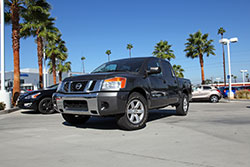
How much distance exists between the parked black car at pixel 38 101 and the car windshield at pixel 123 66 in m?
3.87

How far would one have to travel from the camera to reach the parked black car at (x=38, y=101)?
359 inches

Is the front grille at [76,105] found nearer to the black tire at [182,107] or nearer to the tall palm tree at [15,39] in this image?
the black tire at [182,107]

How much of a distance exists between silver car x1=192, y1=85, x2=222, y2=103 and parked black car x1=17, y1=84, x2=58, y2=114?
1087cm

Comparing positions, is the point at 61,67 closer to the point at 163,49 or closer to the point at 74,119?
the point at 163,49

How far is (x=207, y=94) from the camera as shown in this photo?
53.6 feet

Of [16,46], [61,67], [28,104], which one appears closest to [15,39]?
[16,46]

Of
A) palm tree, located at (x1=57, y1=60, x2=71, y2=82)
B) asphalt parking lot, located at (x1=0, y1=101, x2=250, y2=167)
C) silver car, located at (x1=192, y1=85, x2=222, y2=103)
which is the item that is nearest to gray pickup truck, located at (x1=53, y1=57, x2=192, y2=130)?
asphalt parking lot, located at (x1=0, y1=101, x2=250, y2=167)

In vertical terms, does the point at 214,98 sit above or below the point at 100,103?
below

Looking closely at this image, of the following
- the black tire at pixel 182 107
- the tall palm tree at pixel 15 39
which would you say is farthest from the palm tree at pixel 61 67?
the black tire at pixel 182 107

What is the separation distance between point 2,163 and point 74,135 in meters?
1.77

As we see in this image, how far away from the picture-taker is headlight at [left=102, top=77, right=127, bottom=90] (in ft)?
15.3

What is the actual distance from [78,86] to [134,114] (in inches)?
53.4

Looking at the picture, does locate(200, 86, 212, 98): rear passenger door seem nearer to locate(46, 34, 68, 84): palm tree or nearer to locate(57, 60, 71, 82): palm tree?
locate(46, 34, 68, 84): palm tree

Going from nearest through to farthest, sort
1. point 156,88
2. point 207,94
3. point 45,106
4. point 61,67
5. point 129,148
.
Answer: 1. point 129,148
2. point 156,88
3. point 45,106
4. point 207,94
5. point 61,67
